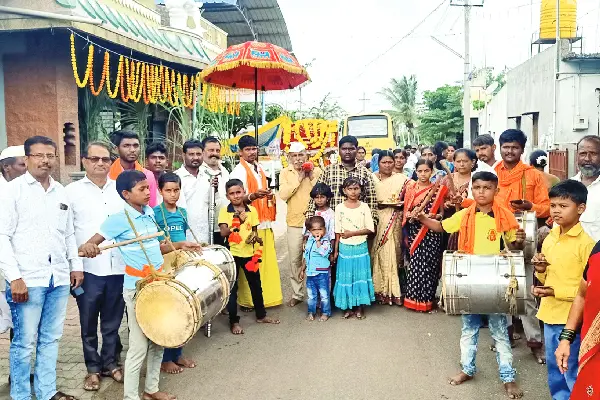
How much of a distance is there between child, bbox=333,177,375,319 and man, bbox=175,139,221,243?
4.49 ft

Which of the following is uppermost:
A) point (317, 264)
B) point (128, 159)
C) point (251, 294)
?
point (128, 159)

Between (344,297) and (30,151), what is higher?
(30,151)

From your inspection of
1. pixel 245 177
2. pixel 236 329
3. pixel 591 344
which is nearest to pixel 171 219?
pixel 236 329

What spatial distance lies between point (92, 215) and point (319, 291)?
2626 mm

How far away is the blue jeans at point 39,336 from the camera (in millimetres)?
3674

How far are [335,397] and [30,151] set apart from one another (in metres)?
2.70

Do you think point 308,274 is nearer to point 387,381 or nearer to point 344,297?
point 344,297

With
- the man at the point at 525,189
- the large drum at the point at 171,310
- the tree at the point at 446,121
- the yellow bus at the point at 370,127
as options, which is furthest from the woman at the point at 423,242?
the tree at the point at 446,121

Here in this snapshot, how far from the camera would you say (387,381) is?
4277 millimetres

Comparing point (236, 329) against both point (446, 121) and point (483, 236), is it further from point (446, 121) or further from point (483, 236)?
point (446, 121)

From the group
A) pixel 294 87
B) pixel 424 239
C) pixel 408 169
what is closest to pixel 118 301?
pixel 424 239

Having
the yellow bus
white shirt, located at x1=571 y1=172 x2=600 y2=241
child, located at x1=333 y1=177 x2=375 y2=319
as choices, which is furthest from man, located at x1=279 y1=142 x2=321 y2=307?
the yellow bus

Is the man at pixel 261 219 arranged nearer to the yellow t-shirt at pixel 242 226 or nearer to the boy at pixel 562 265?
the yellow t-shirt at pixel 242 226

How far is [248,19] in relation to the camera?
73.7 feet
